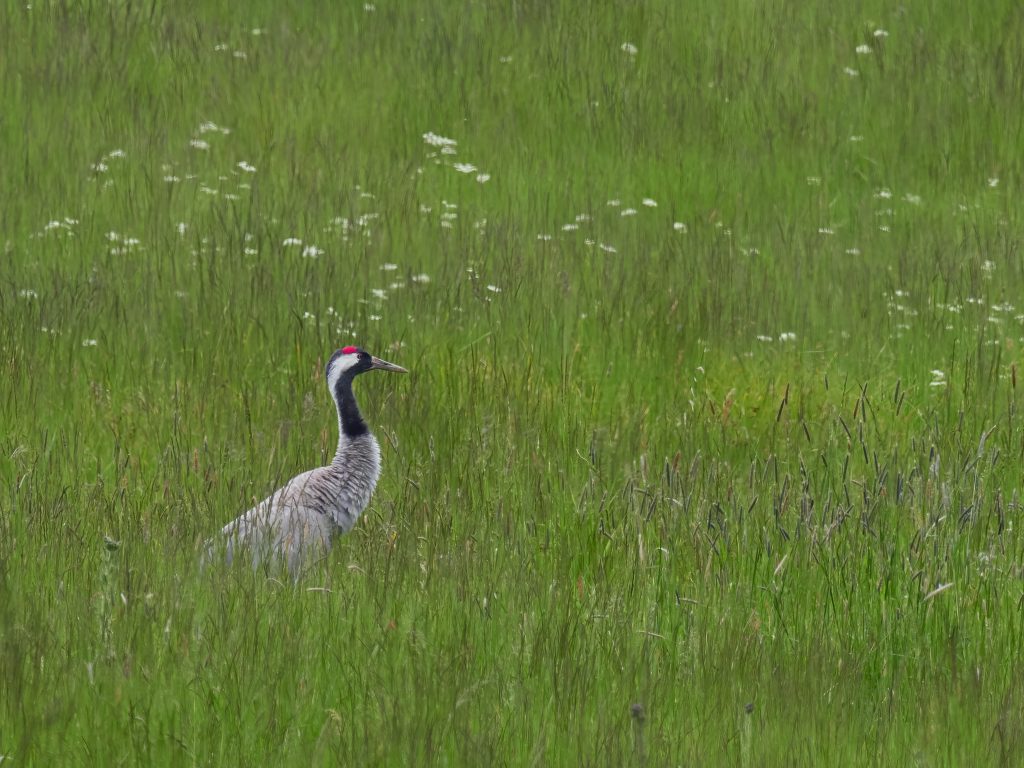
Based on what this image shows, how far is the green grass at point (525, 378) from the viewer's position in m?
3.78

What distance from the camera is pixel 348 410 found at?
5.97 m

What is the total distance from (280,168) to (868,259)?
3.61 meters

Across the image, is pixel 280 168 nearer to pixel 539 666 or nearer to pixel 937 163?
pixel 937 163

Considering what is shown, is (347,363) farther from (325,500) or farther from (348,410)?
(325,500)

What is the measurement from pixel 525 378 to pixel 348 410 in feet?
3.12

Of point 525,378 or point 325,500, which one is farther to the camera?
point 525,378

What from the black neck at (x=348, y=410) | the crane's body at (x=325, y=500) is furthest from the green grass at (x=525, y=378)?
the black neck at (x=348, y=410)

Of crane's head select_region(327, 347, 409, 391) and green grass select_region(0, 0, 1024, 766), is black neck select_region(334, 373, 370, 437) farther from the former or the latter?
green grass select_region(0, 0, 1024, 766)

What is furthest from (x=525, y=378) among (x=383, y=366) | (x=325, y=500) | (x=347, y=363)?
→ (x=325, y=500)

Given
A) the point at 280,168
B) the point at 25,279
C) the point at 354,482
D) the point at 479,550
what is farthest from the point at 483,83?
the point at 479,550

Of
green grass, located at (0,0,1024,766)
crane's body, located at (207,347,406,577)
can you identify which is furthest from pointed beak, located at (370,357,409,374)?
green grass, located at (0,0,1024,766)

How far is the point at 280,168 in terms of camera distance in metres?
9.29

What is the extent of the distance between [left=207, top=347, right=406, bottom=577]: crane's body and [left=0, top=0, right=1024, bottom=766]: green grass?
0.37 feet

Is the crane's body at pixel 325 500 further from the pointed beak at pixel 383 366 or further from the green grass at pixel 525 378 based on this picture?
the green grass at pixel 525 378
